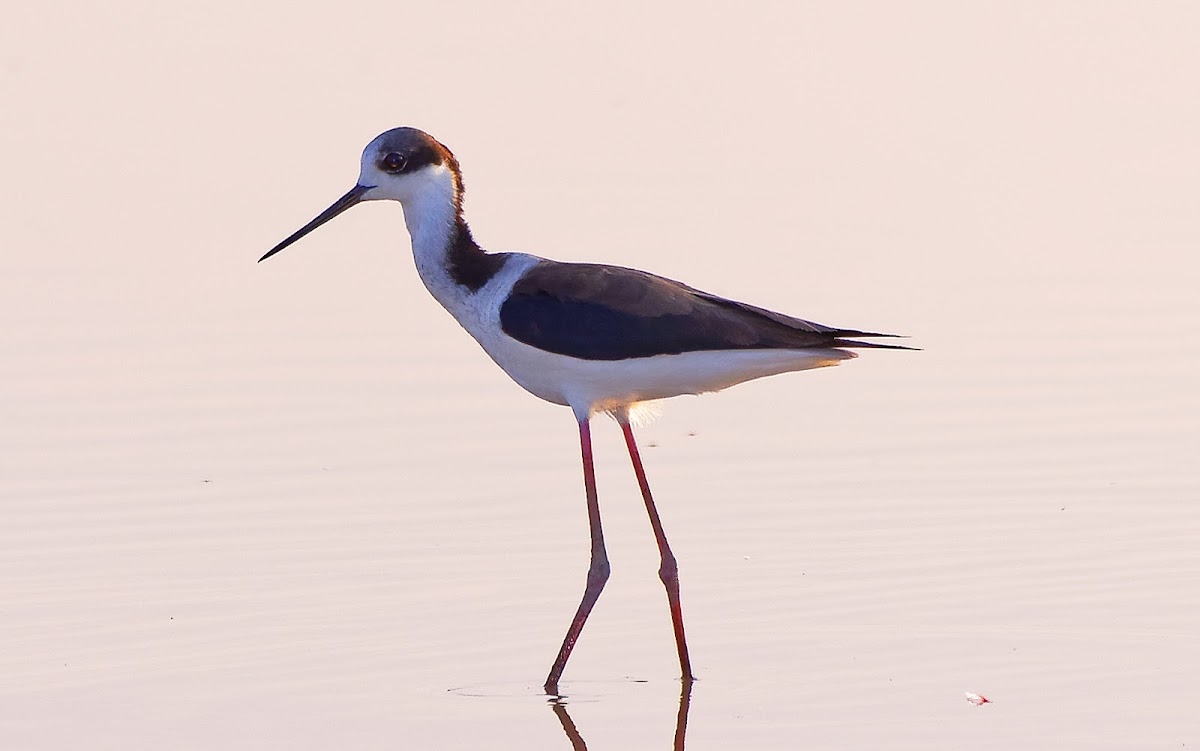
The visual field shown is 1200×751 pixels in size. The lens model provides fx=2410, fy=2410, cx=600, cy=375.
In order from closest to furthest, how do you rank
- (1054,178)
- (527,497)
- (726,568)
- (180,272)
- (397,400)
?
(726,568), (527,497), (397,400), (180,272), (1054,178)

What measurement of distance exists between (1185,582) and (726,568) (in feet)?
5.14

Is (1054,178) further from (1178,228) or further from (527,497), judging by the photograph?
(527,497)

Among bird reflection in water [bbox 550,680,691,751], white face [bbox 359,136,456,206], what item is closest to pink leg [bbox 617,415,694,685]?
bird reflection in water [bbox 550,680,691,751]

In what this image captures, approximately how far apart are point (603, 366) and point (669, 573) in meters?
0.74

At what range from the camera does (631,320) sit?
7.63 meters

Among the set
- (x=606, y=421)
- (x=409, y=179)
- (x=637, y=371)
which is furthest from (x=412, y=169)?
(x=606, y=421)

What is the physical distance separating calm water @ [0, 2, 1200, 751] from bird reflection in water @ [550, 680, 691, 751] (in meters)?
0.02

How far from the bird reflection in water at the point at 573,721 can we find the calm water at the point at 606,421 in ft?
0.07

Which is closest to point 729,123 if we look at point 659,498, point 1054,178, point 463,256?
point 1054,178

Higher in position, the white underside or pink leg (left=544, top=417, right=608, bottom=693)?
the white underside

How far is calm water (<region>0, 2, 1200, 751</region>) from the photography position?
733 cm

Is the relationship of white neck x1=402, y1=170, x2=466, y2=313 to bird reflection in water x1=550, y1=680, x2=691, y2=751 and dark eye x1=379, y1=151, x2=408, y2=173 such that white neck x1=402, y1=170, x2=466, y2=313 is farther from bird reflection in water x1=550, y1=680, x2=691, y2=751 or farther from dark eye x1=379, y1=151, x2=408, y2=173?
Answer: bird reflection in water x1=550, y1=680, x2=691, y2=751

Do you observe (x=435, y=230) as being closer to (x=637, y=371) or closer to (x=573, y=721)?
(x=637, y=371)

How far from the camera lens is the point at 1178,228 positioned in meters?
13.1
